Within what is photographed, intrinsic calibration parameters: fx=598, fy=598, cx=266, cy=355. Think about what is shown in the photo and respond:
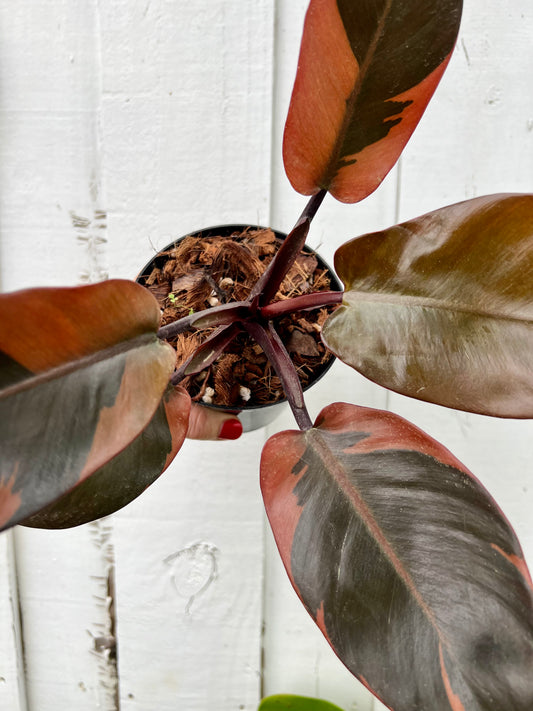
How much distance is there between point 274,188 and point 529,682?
58 cm

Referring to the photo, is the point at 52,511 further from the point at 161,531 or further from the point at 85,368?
the point at 161,531

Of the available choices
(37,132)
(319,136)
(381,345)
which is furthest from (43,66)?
(381,345)

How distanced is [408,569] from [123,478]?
210mm

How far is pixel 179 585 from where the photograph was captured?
0.80 m

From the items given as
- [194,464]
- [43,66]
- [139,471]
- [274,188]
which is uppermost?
[43,66]

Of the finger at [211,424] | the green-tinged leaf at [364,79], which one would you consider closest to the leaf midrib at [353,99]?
the green-tinged leaf at [364,79]

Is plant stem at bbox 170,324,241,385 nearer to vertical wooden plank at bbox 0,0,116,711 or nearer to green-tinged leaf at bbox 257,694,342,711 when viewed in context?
vertical wooden plank at bbox 0,0,116,711

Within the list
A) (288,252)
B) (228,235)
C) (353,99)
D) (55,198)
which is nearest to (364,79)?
(353,99)

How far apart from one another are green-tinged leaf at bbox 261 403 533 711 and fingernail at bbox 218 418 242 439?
0.18m

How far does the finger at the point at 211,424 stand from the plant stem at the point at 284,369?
107 millimetres

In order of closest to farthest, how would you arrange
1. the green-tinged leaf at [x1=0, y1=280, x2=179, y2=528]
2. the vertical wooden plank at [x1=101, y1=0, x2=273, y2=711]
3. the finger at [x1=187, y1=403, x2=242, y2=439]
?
the green-tinged leaf at [x1=0, y1=280, x2=179, y2=528], the finger at [x1=187, y1=403, x2=242, y2=439], the vertical wooden plank at [x1=101, y1=0, x2=273, y2=711]

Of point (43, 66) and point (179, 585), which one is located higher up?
point (43, 66)

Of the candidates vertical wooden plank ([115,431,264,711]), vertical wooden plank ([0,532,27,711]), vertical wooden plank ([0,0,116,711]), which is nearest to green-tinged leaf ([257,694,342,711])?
vertical wooden plank ([115,431,264,711])

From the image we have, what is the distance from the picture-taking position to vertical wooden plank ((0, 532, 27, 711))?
0.79 m
